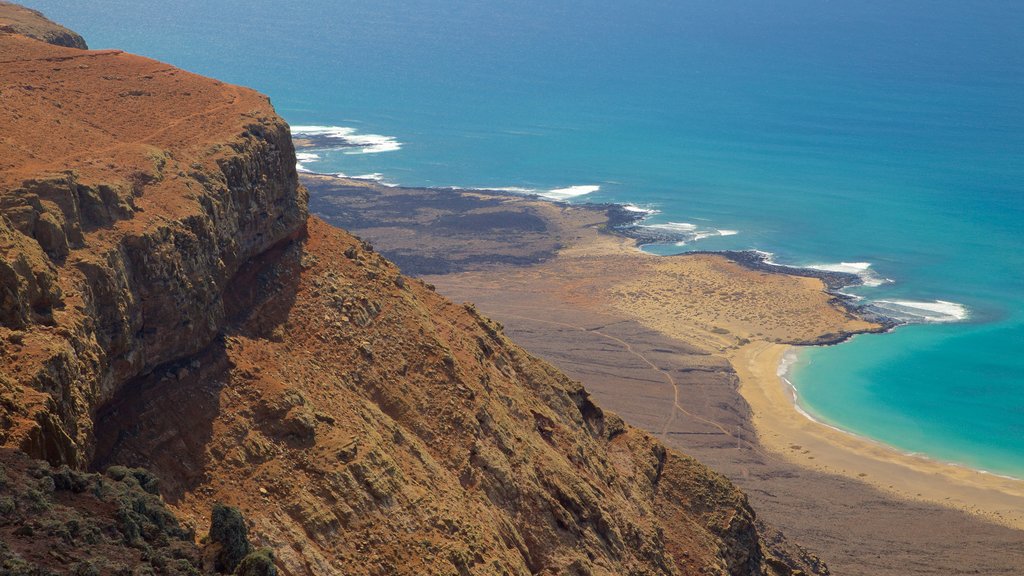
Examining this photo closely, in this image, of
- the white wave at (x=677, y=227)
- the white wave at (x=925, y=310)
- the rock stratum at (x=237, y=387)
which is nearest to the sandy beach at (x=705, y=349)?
the white wave at (x=925, y=310)

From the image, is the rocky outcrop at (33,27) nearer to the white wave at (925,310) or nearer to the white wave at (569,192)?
the white wave at (925,310)

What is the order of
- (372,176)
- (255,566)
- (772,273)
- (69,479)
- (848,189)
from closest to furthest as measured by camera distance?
(69,479) → (255,566) → (772,273) → (848,189) → (372,176)

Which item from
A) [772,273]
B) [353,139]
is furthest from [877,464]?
[353,139]

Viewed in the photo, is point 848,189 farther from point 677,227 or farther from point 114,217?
point 114,217

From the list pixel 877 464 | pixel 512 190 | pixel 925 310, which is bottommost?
pixel 877 464

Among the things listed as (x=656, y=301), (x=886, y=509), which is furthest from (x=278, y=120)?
(x=656, y=301)

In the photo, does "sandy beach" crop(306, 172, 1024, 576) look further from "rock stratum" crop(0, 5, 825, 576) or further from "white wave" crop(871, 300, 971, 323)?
"rock stratum" crop(0, 5, 825, 576)
